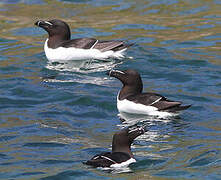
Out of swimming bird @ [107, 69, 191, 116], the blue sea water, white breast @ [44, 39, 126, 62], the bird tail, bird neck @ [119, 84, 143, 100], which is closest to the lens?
the blue sea water

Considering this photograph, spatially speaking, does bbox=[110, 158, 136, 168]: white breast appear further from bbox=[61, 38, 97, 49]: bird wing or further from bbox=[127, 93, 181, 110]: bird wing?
bbox=[61, 38, 97, 49]: bird wing

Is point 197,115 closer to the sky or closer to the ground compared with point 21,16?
closer to the ground

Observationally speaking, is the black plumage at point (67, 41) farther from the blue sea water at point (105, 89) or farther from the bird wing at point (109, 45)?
the blue sea water at point (105, 89)

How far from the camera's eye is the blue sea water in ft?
34.1

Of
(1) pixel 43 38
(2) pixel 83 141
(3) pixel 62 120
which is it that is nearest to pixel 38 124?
(3) pixel 62 120

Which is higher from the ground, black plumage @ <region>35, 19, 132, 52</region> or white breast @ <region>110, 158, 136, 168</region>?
black plumage @ <region>35, 19, 132, 52</region>

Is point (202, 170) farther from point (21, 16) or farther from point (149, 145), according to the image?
point (21, 16)

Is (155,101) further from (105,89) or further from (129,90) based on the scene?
(105,89)

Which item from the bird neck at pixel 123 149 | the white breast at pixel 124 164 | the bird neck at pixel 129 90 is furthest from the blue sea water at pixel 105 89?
the bird neck at pixel 129 90

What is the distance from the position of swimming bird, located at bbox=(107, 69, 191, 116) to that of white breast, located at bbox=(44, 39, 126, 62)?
339cm

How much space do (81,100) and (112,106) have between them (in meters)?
0.58

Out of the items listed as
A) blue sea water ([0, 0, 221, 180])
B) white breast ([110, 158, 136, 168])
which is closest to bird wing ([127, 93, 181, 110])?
blue sea water ([0, 0, 221, 180])

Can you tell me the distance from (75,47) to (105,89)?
252 cm

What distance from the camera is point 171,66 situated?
16188mm
